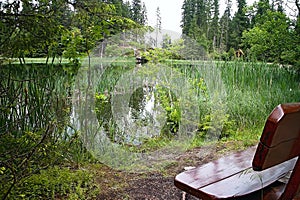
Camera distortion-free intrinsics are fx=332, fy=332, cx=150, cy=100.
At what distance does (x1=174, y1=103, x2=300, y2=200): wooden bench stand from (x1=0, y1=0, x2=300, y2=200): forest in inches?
34.0

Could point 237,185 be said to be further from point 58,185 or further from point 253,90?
point 253,90

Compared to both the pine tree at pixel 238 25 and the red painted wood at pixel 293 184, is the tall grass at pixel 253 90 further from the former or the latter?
the red painted wood at pixel 293 184

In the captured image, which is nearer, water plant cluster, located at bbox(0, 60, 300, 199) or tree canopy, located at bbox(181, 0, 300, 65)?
water plant cluster, located at bbox(0, 60, 300, 199)

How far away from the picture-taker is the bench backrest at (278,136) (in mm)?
915

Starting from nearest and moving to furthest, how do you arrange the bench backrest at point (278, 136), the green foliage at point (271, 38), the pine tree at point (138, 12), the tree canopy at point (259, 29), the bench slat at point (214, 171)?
the bench backrest at point (278, 136)
the bench slat at point (214, 171)
the pine tree at point (138, 12)
the tree canopy at point (259, 29)
the green foliage at point (271, 38)

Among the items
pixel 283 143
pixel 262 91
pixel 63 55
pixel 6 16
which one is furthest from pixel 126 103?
pixel 262 91

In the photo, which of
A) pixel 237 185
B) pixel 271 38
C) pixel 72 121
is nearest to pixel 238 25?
pixel 271 38

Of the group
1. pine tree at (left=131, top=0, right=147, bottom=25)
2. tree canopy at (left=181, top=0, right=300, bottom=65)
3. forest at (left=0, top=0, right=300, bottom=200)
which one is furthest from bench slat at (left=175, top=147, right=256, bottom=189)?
tree canopy at (left=181, top=0, right=300, bottom=65)

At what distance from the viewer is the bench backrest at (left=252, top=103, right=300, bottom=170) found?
915 mm

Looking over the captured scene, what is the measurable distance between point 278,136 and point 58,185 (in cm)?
165

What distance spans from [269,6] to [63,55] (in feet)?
12.2

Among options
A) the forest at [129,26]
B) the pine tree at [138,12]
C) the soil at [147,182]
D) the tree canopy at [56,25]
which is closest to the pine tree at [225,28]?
the forest at [129,26]

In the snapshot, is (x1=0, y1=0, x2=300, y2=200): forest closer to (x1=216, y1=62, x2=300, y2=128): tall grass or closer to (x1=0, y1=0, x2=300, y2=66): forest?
(x1=0, y1=0, x2=300, y2=66): forest

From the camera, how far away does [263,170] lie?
3.59 ft
